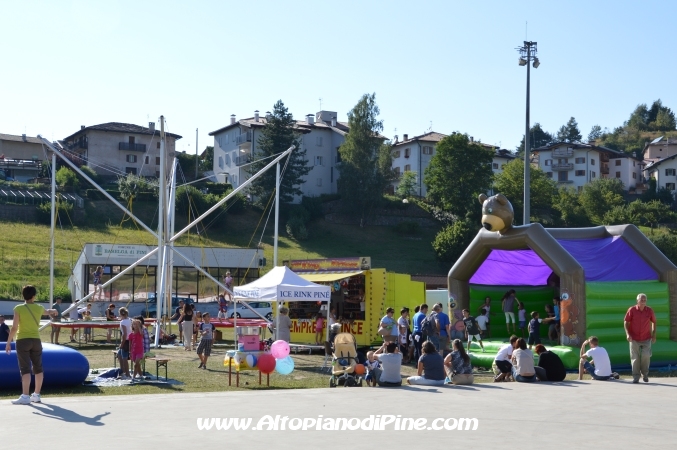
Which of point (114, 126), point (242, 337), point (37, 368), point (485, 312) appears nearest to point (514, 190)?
point (114, 126)

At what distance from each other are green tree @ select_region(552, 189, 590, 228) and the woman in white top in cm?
7339

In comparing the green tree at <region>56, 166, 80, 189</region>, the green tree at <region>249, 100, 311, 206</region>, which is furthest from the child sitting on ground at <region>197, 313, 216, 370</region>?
the green tree at <region>249, 100, 311, 206</region>

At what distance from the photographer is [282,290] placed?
20.6 meters

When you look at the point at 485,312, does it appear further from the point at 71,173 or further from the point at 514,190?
the point at 514,190

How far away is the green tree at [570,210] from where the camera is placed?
288 ft

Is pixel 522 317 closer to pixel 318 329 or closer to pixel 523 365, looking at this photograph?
pixel 318 329

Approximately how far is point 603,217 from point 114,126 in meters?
53.6

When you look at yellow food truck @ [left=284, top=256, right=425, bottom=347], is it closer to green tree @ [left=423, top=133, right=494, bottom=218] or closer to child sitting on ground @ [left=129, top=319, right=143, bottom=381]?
child sitting on ground @ [left=129, top=319, right=143, bottom=381]

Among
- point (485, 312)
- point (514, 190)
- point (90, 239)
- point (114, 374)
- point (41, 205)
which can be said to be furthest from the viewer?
point (514, 190)

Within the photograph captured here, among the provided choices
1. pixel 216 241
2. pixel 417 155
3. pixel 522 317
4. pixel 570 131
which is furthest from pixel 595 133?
pixel 522 317

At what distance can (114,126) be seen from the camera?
9225cm

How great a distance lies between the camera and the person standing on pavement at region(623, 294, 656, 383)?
53.7 feet

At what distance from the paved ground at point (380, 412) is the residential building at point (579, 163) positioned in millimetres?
103712

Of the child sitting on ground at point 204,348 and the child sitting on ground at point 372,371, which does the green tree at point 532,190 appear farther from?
the child sitting on ground at point 372,371
